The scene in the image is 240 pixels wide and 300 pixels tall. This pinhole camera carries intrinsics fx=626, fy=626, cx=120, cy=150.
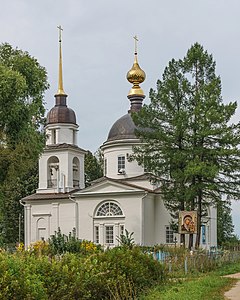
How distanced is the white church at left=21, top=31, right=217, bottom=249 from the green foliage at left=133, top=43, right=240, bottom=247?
4.80 metres

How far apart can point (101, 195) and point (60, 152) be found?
5220 millimetres

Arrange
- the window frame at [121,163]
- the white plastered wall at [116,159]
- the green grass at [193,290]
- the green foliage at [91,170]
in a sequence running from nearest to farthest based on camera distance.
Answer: the green grass at [193,290] < the white plastered wall at [116,159] < the window frame at [121,163] < the green foliage at [91,170]

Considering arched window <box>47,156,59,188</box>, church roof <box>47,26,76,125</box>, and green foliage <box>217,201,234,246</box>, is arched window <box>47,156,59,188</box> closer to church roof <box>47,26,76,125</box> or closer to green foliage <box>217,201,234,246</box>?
church roof <box>47,26,76,125</box>

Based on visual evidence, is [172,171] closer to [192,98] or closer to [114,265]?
[192,98]

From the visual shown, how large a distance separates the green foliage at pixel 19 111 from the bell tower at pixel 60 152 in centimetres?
1492

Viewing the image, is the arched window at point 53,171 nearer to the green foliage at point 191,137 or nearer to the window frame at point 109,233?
the window frame at point 109,233

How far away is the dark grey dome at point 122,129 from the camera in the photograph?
155 ft

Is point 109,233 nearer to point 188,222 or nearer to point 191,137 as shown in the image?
point 191,137

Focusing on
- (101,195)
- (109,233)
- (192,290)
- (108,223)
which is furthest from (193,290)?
(101,195)

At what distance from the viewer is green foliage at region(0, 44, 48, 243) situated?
27.7m

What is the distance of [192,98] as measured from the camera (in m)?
36.8

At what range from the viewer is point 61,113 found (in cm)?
4644

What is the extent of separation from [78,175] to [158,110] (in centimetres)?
1289

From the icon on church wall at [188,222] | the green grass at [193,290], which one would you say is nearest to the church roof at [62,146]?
the icon on church wall at [188,222]
